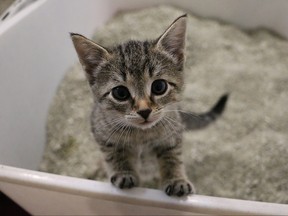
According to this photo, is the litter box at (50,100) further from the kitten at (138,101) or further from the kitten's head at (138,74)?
the kitten's head at (138,74)

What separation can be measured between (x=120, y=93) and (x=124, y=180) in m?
0.26

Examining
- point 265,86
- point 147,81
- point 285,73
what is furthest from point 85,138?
point 285,73

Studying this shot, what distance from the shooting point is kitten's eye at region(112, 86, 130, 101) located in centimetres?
99

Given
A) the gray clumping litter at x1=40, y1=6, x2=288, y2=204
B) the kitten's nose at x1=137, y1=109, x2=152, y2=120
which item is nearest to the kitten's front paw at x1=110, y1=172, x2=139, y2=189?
the kitten's nose at x1=137, y1=109, x2=152, y2=120

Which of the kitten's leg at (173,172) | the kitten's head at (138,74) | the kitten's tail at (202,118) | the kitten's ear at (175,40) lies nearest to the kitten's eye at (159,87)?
the kitten's head at (138,74)

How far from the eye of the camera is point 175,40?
3.37ft

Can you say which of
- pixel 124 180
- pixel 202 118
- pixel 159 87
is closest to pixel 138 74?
pixel 159 87

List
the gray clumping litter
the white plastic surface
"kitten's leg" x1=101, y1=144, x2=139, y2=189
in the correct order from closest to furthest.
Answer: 1. the white plastic surface
2. "kitten's leg" x1=101, y1=144, x2=139, y2=189
3. the gray clumping litter

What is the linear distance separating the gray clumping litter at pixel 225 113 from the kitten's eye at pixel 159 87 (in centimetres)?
56

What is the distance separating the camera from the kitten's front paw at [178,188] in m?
0.98

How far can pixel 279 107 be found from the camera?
1.62 metres

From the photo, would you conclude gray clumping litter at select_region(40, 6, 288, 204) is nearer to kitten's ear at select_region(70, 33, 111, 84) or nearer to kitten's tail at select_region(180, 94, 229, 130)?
kitten's tail at select_region(180, 94, 229, 130)

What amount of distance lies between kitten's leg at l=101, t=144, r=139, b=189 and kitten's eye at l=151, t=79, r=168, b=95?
0.88ft

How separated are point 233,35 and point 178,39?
1.00 meters
